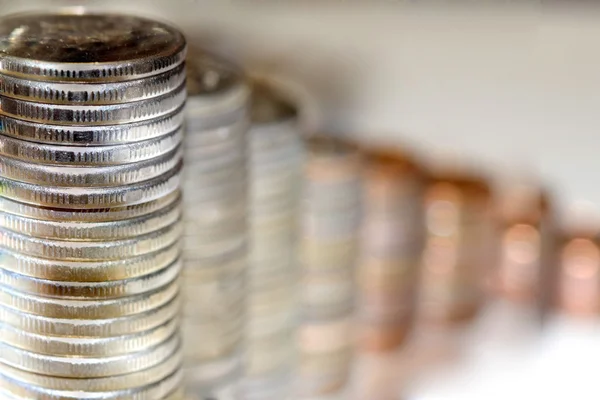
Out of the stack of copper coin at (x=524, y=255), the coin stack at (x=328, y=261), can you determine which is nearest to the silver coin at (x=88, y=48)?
the coin stack at (x=328, y=261)

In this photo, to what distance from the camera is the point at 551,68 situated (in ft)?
3.59

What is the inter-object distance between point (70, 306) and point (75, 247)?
0.08ft

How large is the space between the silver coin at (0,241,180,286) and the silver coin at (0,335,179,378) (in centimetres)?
3

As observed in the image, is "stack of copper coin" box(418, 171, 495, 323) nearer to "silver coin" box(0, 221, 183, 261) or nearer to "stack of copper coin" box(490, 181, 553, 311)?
"stack of copper coin" box(490, 181, 553, 311)

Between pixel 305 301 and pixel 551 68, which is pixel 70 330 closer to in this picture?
pixel 305 301

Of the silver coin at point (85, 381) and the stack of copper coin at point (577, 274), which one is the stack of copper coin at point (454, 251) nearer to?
the stack of copper coin at point (577, 274)

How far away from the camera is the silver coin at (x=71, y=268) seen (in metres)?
0.37

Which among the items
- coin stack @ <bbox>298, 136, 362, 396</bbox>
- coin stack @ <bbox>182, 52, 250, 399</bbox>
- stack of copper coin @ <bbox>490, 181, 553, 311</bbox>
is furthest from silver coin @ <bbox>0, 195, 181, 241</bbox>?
stack of copper coin @ <bbox>490, 181, 553, 311</bbox>

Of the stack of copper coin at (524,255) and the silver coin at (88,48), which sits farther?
the stack of copper coin at (524,255)

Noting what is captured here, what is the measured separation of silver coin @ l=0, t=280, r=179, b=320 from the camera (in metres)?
0.38

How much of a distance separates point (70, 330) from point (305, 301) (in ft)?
1.24

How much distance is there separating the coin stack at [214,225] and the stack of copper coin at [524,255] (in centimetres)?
51

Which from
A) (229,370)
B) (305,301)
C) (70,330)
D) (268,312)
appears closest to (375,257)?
(305,301)

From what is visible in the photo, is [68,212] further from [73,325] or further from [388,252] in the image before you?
[388,252]
